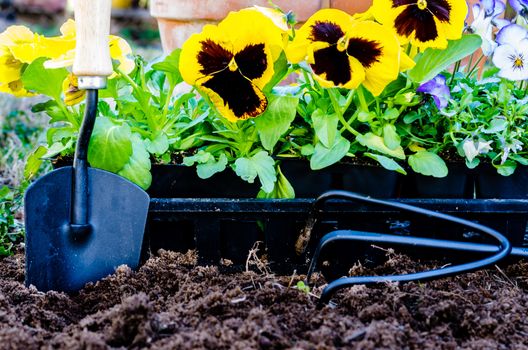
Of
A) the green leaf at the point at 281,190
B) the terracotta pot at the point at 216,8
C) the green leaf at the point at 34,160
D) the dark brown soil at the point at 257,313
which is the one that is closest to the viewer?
the dark brown soil at the point at 257,313

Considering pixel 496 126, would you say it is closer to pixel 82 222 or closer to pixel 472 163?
A: pixel 472 163

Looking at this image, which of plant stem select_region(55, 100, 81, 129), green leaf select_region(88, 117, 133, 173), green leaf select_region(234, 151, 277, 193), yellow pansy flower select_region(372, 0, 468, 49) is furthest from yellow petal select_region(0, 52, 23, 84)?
yellow pansy flower select_region(372, 0, 468, 49)

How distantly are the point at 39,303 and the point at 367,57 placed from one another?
2.16ft

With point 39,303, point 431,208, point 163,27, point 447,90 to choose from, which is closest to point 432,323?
point 431,208

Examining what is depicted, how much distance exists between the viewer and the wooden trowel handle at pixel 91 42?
1.12 m

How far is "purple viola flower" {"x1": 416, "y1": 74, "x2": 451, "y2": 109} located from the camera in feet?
3.92

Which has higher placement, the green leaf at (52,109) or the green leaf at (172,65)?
the green leaf at (172,65)

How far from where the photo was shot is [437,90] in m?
1.20

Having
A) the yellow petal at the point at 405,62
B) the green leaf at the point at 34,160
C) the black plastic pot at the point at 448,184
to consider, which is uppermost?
the yellow petal at the point at 405,62

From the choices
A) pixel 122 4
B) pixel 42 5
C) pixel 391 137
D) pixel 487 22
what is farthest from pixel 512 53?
pixel 42 5

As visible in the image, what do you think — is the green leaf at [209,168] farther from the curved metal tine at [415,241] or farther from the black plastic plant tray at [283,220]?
the curved metal tine at [415,241]

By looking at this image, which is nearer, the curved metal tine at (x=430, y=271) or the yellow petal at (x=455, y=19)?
the curved metal tine at (x=430, y=271)

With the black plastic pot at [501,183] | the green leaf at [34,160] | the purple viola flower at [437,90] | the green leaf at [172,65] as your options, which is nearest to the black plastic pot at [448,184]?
the black plastic pot at [501,183]

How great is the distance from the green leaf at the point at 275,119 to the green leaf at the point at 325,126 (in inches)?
1.6
